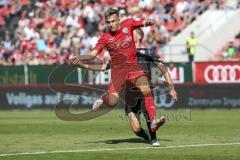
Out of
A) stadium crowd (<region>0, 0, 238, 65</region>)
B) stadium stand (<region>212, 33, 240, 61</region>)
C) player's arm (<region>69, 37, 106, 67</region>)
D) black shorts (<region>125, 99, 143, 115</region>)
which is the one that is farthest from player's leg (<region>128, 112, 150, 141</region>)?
stadium crowd (<region>0, 0, 238, 65</region>)

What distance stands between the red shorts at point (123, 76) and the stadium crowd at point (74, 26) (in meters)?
18.0

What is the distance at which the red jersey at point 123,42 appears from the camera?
586 inches

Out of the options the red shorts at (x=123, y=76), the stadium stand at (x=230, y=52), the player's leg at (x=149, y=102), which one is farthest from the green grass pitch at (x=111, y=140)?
the stadium stand at (x=230, y=52)

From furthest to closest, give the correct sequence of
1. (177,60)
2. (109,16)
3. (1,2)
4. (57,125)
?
1. (1,2)
2. (177,60)
3. (57,125)
4. (109,16)

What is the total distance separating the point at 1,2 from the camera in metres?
38.8

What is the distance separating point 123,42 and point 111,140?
2495mm

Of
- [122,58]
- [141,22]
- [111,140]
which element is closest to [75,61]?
[122,58]

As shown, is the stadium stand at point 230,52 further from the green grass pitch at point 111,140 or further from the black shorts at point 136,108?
the black shorts at point 136,108

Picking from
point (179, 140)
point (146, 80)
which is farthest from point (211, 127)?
point (146, 80)

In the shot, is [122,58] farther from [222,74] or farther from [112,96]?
[222,74]

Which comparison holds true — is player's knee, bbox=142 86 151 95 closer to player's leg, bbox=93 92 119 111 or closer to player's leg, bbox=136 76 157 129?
player's leg, bbox=136 76 157 129

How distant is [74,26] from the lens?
35750mm

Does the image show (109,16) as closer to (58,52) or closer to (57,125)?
(57,125)

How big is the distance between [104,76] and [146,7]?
543 cm
